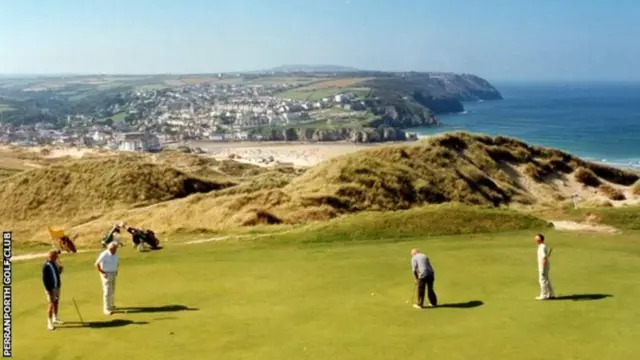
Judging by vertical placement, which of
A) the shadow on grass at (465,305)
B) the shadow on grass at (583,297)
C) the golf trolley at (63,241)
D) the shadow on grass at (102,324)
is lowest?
the golf trolley at (63,241)

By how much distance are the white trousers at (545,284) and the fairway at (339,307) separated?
1.43 feet

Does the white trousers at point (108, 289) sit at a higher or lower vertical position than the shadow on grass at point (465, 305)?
higher

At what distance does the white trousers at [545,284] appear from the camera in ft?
64.4

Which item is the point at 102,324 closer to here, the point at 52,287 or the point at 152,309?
the point at 52,287

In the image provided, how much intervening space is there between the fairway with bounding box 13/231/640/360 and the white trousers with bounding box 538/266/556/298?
437 millimetres

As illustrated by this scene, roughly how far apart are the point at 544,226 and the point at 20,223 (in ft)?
167

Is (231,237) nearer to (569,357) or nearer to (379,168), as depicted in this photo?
(569,357)

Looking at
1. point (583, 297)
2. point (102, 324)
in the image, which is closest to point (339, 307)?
point (102, 324)

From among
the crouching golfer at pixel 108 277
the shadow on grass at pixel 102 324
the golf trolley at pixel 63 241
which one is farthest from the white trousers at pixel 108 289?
the golf trolley at pixel 63 241

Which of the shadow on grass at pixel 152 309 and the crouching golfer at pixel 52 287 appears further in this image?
the shadow on grass at pixel 152 309

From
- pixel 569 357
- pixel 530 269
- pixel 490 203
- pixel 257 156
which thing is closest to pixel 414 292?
pixel 530 269

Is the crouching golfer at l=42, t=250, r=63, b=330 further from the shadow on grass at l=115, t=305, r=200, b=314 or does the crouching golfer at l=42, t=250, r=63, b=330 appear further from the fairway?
the shadow on grass at l=115, t=305, r=200, b=314

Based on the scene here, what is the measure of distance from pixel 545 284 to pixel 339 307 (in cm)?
592

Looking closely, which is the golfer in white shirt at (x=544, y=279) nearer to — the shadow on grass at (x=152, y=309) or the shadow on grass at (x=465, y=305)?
the shadow on grass at (x=465, y=305)
